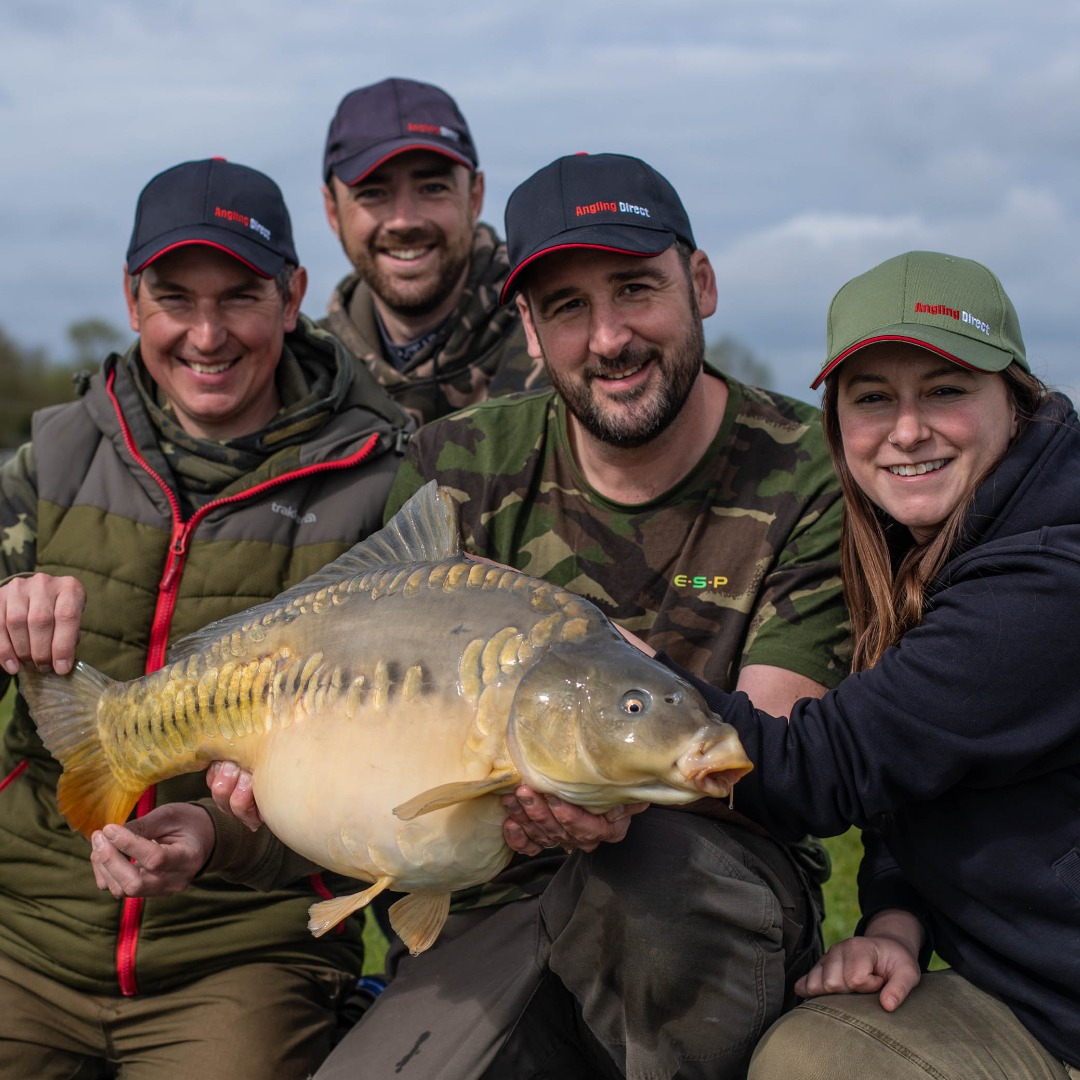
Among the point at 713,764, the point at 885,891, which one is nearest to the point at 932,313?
the point at 713,764

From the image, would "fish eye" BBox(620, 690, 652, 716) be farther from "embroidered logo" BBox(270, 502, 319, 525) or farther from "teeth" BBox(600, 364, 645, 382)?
"embroidered logo" BBox(270, 502, 319, 525)

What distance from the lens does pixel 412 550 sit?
7.91ft

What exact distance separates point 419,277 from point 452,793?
10.7 feet

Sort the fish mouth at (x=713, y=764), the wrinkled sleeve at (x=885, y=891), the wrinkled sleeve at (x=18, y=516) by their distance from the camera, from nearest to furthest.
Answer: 1. the fish mouth at (x=713, y=764)
2. the wrinkled sleeve at (x=885, y=891)
3. the wrinkled sleeve at (x=18, y=516)

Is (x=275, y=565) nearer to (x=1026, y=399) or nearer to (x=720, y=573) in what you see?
(x=720, y=573)

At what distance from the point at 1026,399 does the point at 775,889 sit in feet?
3.42

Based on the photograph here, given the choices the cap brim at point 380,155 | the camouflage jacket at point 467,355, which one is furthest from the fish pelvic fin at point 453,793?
the cap brim at point 380,155

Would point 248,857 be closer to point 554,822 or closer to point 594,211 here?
point 554,822

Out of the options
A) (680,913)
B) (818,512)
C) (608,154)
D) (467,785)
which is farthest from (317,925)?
(608,154)

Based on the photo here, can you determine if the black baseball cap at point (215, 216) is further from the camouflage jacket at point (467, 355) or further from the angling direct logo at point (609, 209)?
the camouflage jacket at point (467, 355)

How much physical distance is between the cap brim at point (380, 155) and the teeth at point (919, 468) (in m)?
2.93

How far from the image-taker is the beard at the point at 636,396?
9.60ft

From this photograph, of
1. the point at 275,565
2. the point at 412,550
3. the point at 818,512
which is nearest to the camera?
the point at 412,550

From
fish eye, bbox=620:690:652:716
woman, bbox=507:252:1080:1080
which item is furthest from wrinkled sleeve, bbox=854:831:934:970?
fish eye, bbox=620:690:652:716
